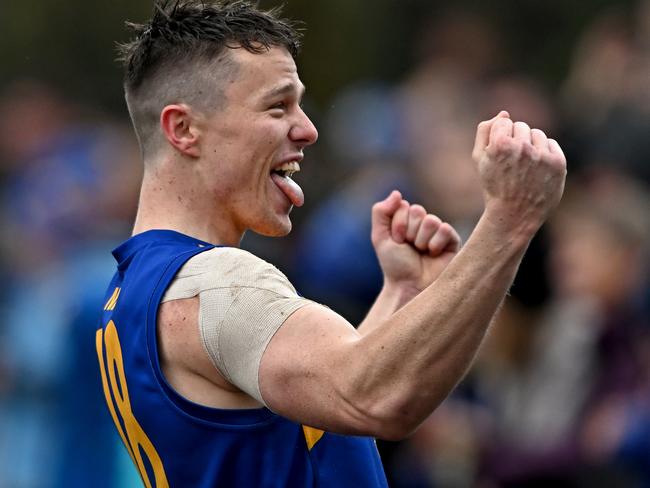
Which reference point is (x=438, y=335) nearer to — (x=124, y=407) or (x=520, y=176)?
(x=520, y=176)

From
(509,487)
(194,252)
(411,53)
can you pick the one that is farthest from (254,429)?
(411,53)

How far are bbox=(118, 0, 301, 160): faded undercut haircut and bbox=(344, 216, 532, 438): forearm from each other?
1133mm

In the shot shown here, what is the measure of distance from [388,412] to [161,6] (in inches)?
66.9

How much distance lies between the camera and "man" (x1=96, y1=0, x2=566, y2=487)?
3.94 metres

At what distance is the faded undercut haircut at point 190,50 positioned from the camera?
4.71m

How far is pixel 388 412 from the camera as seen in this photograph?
3.96 metres

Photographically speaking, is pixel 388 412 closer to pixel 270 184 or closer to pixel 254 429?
pixel 254 429

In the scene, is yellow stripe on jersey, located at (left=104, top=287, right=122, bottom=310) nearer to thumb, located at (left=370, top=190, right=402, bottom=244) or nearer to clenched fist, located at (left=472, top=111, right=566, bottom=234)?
thumb, located at (left=370, top=190, right=402, bottom=244)

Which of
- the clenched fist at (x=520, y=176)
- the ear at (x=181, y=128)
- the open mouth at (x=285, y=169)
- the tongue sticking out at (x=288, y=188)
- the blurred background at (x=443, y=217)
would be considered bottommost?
the blurred background at (x=443, y=217)

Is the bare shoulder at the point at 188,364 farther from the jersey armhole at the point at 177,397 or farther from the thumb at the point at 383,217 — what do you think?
the thumb at the point at 383,217

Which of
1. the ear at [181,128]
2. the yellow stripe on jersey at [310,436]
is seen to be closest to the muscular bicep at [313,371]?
the yellow stripe on jersey at [310,436]

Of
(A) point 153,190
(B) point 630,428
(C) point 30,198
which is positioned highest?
(A) point 153,190

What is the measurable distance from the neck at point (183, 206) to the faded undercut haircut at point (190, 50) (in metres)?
0.12

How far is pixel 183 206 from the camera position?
188 inches
